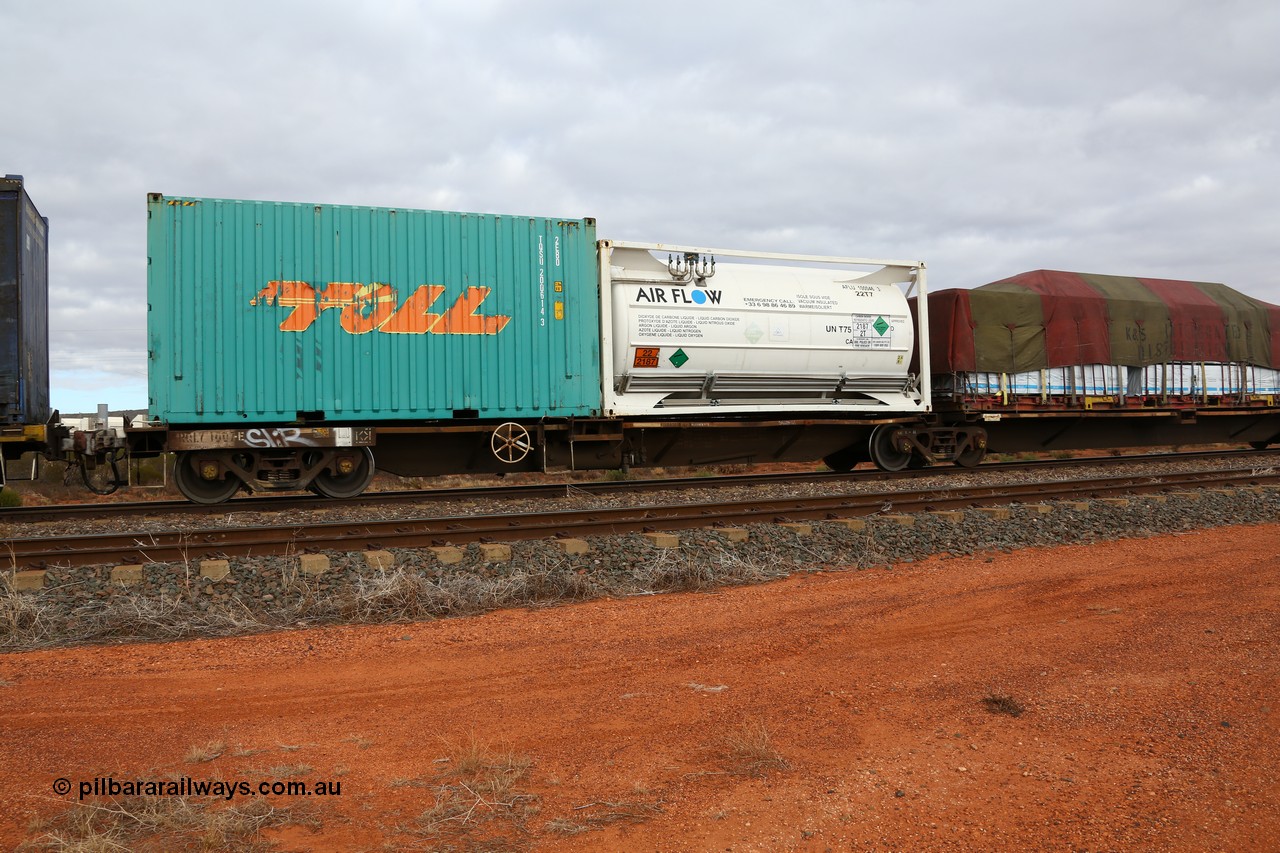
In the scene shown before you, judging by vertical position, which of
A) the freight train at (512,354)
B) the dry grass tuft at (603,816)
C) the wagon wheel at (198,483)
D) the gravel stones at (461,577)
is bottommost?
the dry grass tuft at (603,816)

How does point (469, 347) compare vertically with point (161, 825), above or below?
above

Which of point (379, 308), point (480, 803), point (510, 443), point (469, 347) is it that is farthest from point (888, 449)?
point (480, 803)

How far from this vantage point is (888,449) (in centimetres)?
1414

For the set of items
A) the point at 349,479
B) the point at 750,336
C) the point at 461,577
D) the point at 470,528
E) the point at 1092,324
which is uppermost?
the point at 1092,324

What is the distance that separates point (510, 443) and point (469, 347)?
139 centimetres

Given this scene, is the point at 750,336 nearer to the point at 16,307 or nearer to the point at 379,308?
the point at 379,308

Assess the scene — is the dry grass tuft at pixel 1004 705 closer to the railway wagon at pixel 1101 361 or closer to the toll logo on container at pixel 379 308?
the toll logo on container at pixel 379 308

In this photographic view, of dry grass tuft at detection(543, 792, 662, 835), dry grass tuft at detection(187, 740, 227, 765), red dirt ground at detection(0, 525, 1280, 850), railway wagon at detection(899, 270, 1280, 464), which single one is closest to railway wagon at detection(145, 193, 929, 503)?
railway wagon at detection(899, 270, 1280, 464)

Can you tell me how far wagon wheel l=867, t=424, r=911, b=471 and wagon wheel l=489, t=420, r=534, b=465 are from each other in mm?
6009

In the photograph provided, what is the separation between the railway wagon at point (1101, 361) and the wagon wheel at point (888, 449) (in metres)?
1.23

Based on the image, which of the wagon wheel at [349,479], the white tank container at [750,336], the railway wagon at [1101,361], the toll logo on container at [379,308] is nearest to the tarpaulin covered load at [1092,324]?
the railway wagon at [1101,361]

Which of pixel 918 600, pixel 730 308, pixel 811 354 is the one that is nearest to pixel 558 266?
pixel 730 308

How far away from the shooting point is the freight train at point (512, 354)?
396 inches

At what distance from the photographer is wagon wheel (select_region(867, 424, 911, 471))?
1395cm
